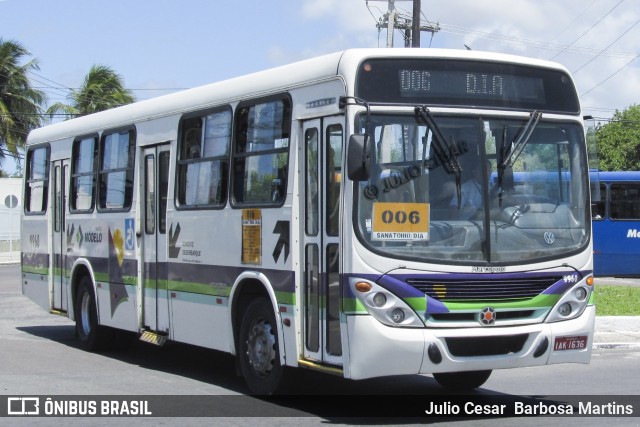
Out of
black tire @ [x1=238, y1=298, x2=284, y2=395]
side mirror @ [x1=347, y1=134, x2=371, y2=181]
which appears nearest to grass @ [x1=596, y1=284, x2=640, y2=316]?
black tire @ [x1=238, y1=298, x2=284, y2=395]

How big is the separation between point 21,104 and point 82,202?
38338mm

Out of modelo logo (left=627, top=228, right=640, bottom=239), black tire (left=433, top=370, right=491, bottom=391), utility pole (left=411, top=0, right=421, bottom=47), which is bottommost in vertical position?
black tire (left=433, top=370, right=491, bottom=391)

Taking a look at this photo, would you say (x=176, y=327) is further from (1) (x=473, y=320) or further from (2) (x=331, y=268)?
(1) (x=473, y=320)

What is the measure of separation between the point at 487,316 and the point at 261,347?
2.62 metres

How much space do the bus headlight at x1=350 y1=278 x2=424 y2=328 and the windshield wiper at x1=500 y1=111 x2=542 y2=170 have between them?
5.42 ft

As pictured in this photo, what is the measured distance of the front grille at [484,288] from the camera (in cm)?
917

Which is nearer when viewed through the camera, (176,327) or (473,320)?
(473,320)

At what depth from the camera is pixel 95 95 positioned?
53406 millimetres

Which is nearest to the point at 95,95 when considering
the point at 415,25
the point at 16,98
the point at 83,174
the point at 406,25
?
the point at 16,98

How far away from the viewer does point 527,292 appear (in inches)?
376

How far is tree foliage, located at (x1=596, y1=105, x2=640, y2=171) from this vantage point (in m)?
64.9

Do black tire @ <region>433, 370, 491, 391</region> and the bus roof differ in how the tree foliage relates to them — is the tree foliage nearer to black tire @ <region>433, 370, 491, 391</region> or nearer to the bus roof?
the bus roof

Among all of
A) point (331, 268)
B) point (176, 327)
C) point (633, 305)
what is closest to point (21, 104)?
point (633, 305)

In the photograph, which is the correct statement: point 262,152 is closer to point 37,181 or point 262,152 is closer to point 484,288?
point 484,288
